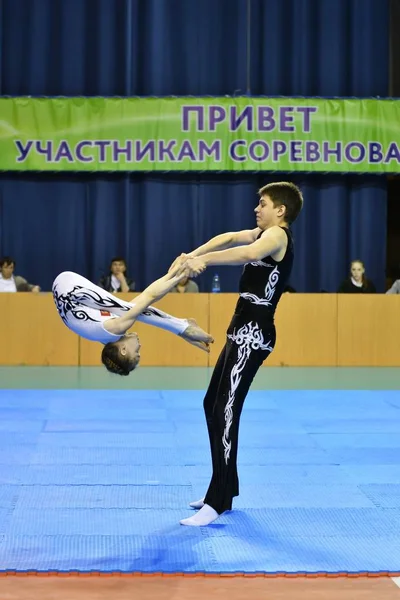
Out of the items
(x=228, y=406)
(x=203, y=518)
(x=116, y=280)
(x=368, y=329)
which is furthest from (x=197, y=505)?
(x=368, y=329)

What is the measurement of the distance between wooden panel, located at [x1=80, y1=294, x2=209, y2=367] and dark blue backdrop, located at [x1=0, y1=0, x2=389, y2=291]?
7.55ft

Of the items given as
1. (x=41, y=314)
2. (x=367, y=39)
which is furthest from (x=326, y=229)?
(x=41, y=314)

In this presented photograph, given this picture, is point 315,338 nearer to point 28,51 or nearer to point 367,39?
point 367,39

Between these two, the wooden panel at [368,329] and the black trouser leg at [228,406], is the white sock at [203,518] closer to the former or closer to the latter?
the black trouser leg at [228,406]

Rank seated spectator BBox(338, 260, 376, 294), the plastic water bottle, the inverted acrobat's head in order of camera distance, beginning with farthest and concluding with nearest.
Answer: the plastic water bottle → seated spectator BBox(338, 260, 376, 294) → the inverted acrobat's head

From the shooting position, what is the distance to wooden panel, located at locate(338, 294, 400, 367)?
12.5 meters

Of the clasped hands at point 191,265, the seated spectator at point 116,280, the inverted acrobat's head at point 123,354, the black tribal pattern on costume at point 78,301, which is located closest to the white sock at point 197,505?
the inverted acrobat's head at point 123,354

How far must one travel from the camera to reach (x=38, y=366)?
40.7 feet

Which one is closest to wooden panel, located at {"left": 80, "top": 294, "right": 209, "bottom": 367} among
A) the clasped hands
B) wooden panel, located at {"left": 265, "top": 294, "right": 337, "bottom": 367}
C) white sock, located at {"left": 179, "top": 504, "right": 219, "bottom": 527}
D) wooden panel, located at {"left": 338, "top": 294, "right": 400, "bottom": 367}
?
wooden panel, located at {"left": 265, "top": 294, "right": 337, "bottom": 367}

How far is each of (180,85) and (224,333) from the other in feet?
14.9

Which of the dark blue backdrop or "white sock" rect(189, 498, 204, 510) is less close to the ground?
the dark blue backdrop

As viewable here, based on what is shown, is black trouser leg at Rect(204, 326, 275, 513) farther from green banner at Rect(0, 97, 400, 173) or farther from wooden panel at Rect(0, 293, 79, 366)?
green banner at Rect(0, 97, 400, 173)

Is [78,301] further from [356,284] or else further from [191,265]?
[356,284]

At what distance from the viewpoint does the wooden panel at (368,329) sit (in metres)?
12.5
